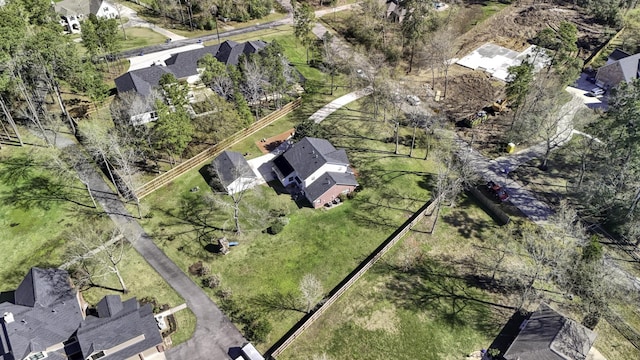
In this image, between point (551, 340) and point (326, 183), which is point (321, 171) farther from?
point (551, 340)

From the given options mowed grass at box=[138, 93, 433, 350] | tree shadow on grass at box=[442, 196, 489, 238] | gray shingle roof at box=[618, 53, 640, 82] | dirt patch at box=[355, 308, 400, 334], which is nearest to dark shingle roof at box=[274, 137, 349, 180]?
mowed grass at box=[138, 93, 433, 350]

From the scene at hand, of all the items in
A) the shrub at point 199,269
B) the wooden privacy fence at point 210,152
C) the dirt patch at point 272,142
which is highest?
the wooden privacy fence at point 210,152

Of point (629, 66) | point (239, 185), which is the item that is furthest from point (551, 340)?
point (629, 66)

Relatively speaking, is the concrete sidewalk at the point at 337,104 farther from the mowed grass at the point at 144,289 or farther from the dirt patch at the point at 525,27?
the mowed grass at the point at 144,289

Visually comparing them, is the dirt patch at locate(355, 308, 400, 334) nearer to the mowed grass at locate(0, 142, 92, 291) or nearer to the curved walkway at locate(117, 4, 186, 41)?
the mowed grass at locate(0, 142, 92, 291)

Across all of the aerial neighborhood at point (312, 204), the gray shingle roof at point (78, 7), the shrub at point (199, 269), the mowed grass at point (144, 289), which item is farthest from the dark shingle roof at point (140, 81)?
the shrub at point (199, 269)

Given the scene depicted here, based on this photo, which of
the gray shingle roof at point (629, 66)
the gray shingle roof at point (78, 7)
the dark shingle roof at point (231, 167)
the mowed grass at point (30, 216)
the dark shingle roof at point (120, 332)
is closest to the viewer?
the dark shingle roof at point (120, 332)

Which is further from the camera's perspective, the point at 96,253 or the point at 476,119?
the point at 476,119
